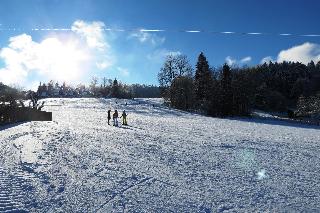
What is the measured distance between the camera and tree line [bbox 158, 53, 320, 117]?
2788 inches

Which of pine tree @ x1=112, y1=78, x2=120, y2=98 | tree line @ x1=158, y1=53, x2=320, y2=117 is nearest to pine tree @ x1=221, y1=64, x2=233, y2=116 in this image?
tree line @ x1=158, y1=53, x2=320, y2=117

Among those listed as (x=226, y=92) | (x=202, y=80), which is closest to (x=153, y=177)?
(x=226, y=92)

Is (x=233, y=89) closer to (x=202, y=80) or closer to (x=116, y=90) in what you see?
(x=202, y=80)

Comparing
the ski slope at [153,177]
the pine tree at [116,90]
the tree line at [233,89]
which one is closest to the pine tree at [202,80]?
the tree line at [233,89]

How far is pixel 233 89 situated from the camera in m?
72.9

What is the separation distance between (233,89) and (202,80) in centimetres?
1435

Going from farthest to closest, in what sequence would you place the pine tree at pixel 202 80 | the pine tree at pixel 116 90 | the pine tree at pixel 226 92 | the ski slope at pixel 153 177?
the pine tree at pixel 116 90, the pine tree at pixel 202 80, the pine tree at pixel 226 92, the ski slope at pixel 153 177

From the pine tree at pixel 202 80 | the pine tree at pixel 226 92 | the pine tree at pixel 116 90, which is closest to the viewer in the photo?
the pine tree at pixel 226 92

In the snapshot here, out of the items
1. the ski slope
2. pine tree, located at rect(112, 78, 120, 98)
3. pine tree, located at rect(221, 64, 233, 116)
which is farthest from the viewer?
pine tree, located at rect(112, 78, 120, 98)

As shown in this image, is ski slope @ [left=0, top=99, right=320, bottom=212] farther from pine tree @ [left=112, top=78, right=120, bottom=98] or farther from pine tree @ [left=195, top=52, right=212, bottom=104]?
pine tree @ [left=112, top=78, right=120, bottom=98]

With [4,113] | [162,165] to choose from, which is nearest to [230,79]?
[4,113]

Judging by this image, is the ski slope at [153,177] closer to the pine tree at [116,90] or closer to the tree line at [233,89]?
the tree line at [233,89]

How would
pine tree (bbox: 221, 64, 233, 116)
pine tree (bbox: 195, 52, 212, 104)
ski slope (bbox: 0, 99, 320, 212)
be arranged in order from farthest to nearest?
pine tree (bbox: 195, 52, 212, 104) → pine tree (bbox: 221, 64, 233, 116) → ski slope (bbox: 0, 99, 320, 212)

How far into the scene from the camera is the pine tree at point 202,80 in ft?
→ 245
